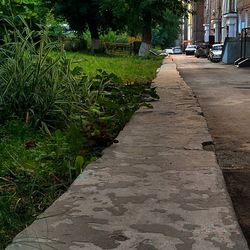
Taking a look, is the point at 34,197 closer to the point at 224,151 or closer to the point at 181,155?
the point at 181,155

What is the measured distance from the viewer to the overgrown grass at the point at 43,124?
3777 mm

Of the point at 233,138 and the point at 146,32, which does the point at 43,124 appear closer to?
the point at 233,138

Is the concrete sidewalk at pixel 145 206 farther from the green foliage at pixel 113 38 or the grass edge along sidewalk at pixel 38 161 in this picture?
the green foliage at pixel 113 38

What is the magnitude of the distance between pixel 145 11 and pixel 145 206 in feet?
94.2

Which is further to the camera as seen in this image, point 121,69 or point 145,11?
point 145,11

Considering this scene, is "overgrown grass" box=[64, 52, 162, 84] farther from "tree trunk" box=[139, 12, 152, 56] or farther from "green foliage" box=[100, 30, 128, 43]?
"green foliage" box=[100, 30, 128, 43]

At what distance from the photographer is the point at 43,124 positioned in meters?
5.82

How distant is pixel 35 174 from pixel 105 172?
56 cm

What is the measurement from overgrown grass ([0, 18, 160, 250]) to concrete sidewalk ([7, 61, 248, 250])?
0.24m

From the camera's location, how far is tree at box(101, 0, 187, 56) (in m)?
29.8

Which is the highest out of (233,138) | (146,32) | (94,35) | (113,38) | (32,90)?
(146,32)

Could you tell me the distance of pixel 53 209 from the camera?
122 inches

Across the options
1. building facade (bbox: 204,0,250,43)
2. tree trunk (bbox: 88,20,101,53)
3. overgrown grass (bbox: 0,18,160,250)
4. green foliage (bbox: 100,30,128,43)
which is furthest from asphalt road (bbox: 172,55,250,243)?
building facade (bbox: 204,0,250,43)

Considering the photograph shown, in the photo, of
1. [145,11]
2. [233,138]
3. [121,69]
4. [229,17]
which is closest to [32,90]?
[233,138]
